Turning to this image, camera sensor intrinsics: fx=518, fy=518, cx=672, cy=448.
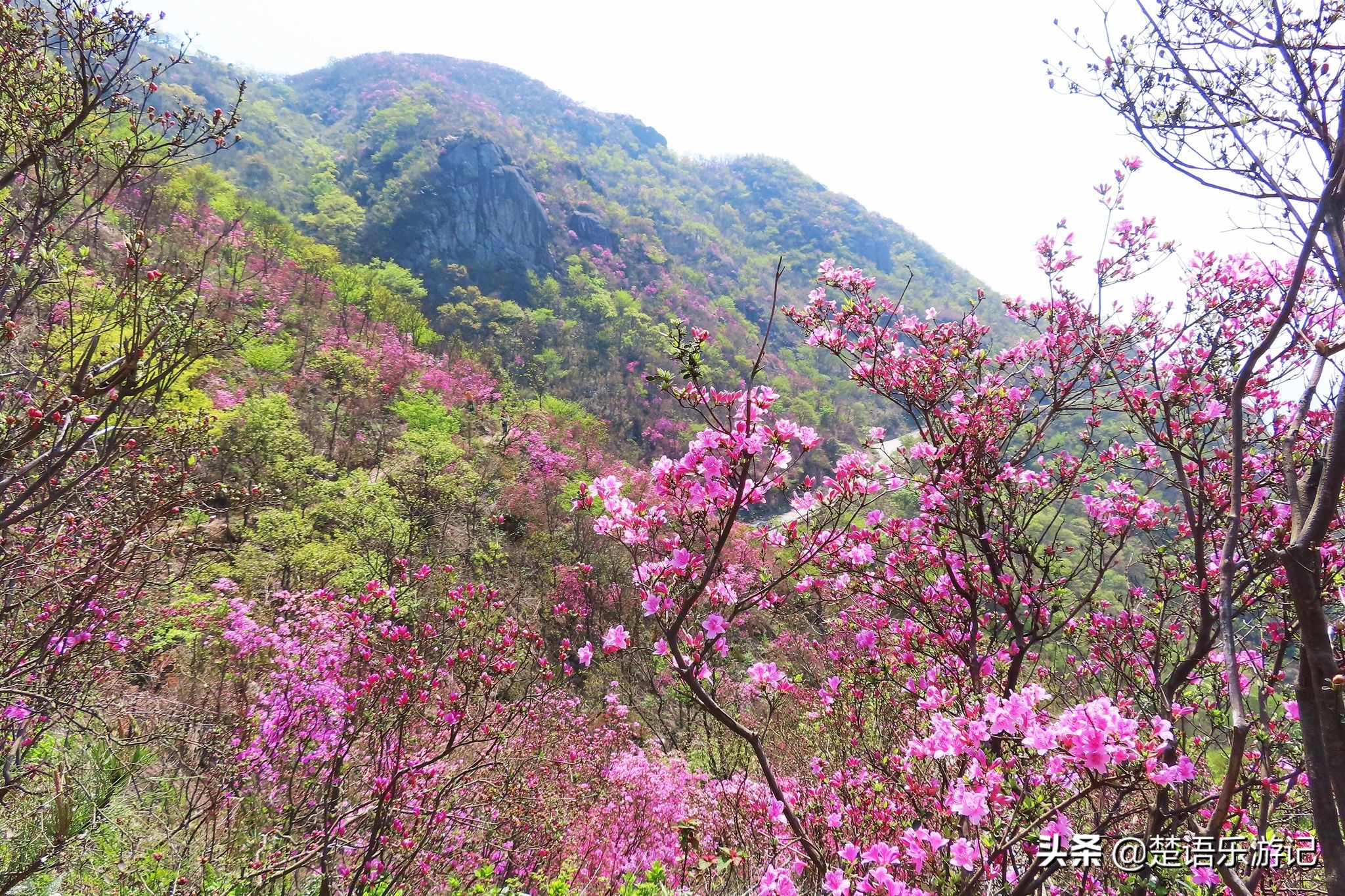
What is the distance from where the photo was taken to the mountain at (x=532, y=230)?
1148 inches

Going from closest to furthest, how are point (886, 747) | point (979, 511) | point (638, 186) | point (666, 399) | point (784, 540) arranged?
point (784, 540) < point (979, 511) < point (886, 747) < point (666, 399) < point (638, 186)

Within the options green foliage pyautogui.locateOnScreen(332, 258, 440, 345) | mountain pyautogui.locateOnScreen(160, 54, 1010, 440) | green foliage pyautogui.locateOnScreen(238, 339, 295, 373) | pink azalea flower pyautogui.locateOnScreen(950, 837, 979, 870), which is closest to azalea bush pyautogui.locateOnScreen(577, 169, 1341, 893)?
pink azalea flower pyautogui.locateOnScreen(950, 837, 979, 870)

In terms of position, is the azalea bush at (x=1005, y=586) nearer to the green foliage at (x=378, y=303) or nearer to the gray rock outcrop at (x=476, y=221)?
the green foliage at (x=378, y=303)

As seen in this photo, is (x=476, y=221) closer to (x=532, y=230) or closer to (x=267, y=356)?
(x=532, y=230)

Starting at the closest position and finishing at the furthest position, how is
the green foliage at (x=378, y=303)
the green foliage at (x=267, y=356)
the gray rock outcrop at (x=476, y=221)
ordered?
the green foliage at (x=267, y=356) → the green foliage at (x=378, y=303) → the gray rock outcrop at (x=476, y=221)

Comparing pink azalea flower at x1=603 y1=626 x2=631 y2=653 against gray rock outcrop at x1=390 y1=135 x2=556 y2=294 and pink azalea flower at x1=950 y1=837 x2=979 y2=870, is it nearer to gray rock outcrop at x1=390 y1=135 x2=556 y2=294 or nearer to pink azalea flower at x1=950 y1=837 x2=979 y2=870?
pink azalea flower at x1=950 y1=837 x2=979 y2=870

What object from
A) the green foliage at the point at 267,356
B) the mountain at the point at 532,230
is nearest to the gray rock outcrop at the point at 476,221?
the mountain at the point at 532,230

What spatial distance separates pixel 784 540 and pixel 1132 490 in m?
3.01

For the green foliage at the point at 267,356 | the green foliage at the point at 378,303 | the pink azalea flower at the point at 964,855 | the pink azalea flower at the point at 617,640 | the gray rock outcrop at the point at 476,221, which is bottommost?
the green foliage at the point at 267,356

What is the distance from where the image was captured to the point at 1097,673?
4590 millimetres

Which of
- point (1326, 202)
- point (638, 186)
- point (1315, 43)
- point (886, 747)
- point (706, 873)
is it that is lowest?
point (706, 873)

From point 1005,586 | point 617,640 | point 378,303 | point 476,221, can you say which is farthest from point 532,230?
point 617,640

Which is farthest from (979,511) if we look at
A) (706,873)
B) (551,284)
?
(551,284)

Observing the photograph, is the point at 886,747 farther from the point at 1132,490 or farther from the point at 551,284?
the point at 551,284
